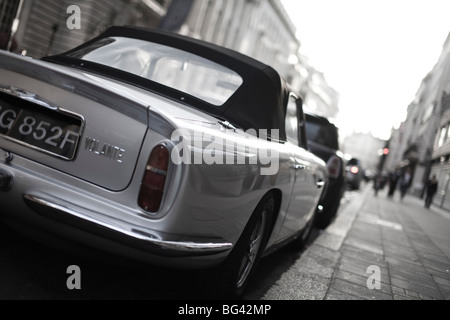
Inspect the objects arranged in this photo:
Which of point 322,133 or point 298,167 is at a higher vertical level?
point 322,133

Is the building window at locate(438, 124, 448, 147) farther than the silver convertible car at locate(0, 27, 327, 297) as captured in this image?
Yes

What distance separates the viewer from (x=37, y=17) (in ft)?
55.6

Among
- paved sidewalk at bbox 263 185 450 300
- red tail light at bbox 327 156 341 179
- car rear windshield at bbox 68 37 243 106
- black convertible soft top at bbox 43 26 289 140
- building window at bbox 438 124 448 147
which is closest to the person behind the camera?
black convertible soft top at bbox 43 26 289 140

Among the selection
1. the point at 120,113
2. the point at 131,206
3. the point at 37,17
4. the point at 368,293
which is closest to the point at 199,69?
the point at 120,113

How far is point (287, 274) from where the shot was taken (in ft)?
15.8

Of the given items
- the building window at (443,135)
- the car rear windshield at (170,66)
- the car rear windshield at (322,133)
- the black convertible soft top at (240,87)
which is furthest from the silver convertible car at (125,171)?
the building window at (443,135)

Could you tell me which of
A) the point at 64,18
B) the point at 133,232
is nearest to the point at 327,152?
the point at 133,232

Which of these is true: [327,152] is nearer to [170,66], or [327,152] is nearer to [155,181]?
[170,66]

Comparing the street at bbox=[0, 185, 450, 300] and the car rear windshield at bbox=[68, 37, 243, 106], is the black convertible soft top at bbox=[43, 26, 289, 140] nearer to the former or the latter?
the car rear windshield at bbox=[68, 37, 243, 106]

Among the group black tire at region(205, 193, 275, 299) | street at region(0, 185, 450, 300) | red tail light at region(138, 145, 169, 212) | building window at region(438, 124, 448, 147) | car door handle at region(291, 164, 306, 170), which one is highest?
building window at region(438, 124, 448, 147)

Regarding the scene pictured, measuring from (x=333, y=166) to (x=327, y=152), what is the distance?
235 mm

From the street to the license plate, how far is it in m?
0.59

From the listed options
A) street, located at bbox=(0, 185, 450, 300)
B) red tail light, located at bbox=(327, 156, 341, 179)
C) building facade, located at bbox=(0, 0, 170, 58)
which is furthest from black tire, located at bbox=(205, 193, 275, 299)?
building facade, located at bbox=(0, 0, 170, 58)

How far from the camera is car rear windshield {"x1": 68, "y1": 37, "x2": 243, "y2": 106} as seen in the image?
3689 millimetres
